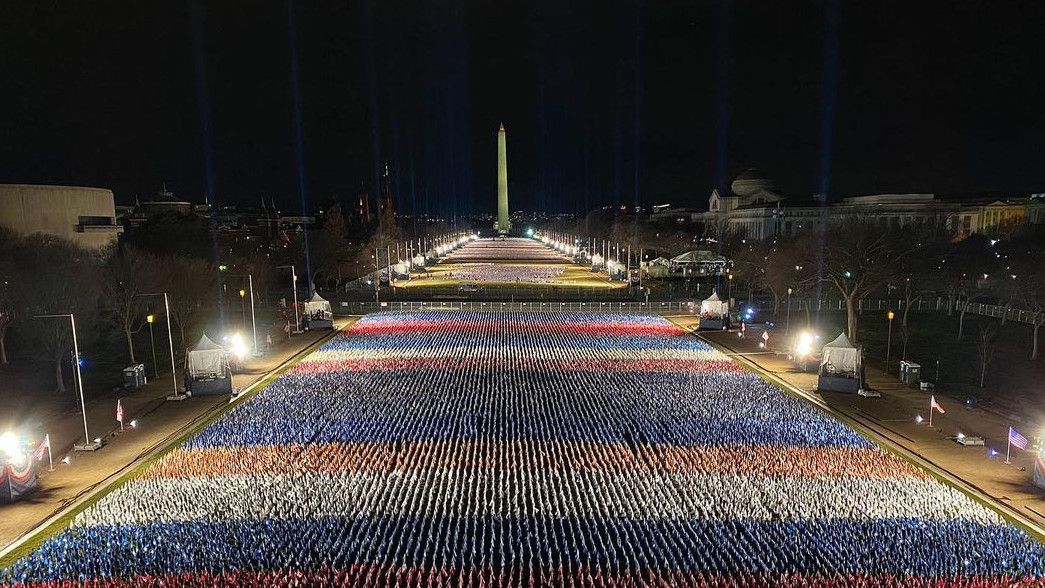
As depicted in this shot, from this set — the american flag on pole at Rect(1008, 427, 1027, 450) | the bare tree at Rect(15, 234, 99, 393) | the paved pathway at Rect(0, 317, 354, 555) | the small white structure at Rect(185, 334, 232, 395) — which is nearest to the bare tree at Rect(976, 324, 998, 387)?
the american flag on pole at Rect(1008, 427, 1027, 450)

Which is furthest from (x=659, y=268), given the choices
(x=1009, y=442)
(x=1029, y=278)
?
(x=1009, y=442)

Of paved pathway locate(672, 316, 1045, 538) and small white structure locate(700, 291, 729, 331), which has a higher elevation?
small white structure locate(700, 291, 729, 331)

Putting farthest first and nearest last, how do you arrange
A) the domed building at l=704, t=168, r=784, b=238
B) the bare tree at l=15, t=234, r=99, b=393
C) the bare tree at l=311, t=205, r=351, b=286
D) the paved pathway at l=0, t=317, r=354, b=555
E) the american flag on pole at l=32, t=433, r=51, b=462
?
the domed building at l=704, t=168, r=784, b=238
the bare tree at l=311, t=205, r=351, b=286
the bare tree at l=15, t=234, r=99, b=393
the american flag on pole at l=32, t=433, r=51, b=462
the paved pathway at l=0, t=317, r=354, b=555

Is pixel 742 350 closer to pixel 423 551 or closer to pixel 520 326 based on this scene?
pixel 520 326

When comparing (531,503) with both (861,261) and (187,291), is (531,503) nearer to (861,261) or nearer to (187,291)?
(861,261)

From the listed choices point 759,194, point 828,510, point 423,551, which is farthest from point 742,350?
point 759,194

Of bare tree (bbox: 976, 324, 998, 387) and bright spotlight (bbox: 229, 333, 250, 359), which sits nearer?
bare tree (bbox: 976, 324, 998, 387)

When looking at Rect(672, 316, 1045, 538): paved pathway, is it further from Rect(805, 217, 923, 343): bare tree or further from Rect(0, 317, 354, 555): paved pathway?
Rect(0, 317, 354, 555): paved pathway

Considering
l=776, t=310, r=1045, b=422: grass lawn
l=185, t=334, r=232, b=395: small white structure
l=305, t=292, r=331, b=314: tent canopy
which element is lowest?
l=776, t=310, r=1045, b=422: grass lawn
